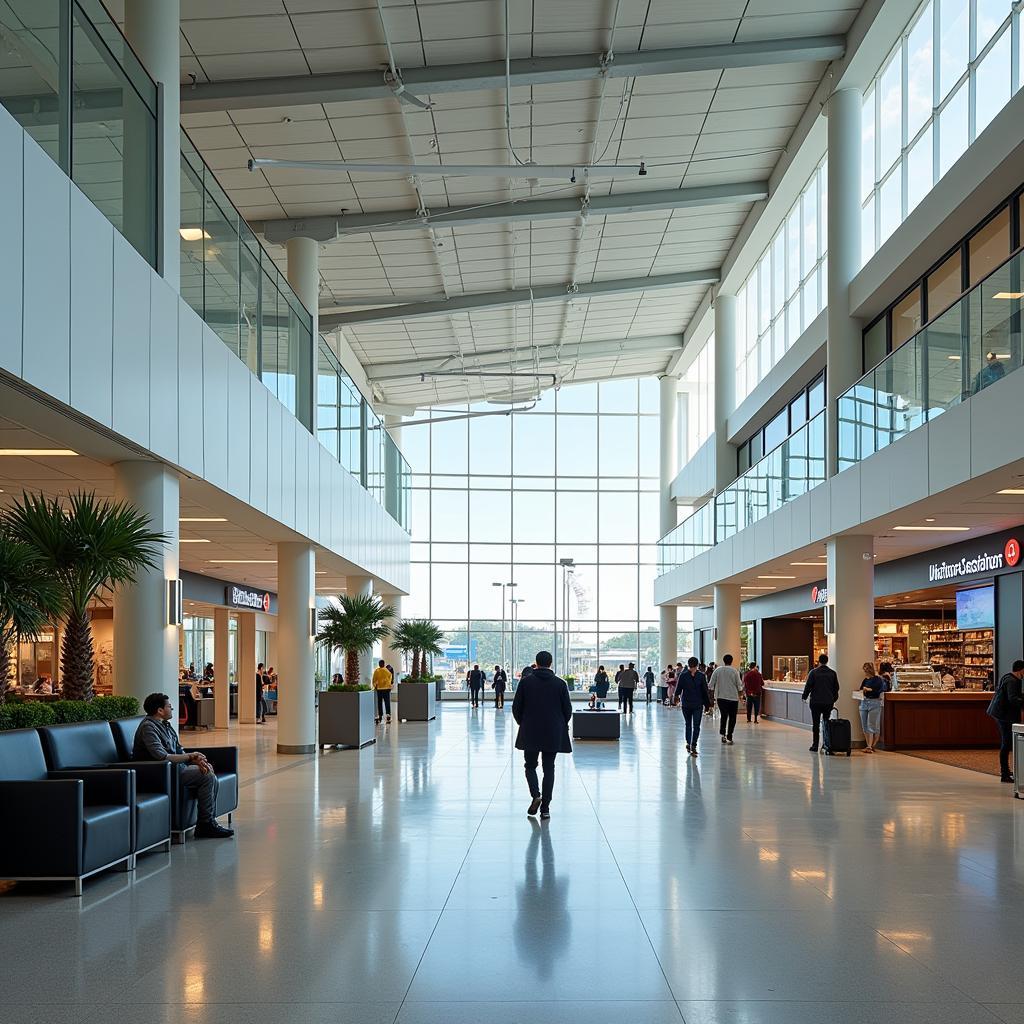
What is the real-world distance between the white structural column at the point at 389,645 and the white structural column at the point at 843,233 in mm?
19249

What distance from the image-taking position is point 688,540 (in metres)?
34.4

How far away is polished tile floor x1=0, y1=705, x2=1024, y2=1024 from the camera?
492 cm

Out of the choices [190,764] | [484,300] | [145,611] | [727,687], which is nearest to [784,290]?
[484,300]

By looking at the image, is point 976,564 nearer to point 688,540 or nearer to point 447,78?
point 447,78

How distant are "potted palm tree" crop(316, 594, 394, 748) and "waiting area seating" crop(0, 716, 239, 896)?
9.32m

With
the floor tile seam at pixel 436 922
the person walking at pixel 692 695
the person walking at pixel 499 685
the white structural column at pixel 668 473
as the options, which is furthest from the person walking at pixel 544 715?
the white structural column at pixel 668 473

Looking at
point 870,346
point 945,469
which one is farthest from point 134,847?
point 870,346

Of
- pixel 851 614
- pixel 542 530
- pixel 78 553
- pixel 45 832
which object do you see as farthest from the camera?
pixel 542 530

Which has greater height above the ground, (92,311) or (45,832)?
(92,311)

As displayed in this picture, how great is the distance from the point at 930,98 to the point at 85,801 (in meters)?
15.4

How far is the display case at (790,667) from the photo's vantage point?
29.6 m

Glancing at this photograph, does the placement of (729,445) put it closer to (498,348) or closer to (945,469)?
(498,348)

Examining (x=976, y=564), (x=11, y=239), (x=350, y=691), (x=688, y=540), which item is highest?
(x=11, y=239)

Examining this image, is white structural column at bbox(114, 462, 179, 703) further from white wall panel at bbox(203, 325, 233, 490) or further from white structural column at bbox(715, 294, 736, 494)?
white structural column at bbox(715, 294, 736, 494)
